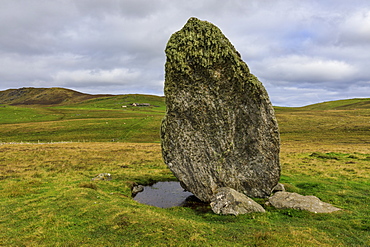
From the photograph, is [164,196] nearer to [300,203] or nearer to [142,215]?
[142,215]

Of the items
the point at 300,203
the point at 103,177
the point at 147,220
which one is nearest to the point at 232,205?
the point at 300,203

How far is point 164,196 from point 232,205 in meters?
7.94

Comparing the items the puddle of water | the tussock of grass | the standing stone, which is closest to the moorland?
the tussock of grass

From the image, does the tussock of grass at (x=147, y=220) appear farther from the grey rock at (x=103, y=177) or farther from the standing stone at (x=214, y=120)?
the standing stone at (x=214, y=120)

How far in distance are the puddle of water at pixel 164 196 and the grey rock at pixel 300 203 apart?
7612 millimetres

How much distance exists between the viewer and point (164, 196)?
21562 mm

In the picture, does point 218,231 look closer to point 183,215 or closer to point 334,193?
point 183,215

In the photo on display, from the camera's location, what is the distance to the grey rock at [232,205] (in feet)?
51.7

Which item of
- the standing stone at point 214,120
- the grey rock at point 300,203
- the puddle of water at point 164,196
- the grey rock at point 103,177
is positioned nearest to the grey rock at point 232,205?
the grey rock at point 300,203

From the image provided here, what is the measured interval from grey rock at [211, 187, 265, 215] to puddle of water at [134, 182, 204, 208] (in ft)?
12.9

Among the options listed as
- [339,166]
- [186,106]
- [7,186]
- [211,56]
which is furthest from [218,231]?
[339,166]

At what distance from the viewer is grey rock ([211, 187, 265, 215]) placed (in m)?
15.7

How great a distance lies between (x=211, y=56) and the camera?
18.1 metres

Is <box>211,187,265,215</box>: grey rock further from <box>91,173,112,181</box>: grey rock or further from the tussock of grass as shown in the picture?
<box>91,173,112,181</box>: grey rock
